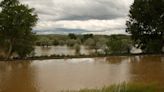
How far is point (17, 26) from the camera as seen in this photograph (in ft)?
86.5

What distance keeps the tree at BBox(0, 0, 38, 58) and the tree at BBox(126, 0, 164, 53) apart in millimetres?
9742

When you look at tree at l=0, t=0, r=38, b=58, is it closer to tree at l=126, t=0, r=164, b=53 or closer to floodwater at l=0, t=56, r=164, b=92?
floodwater at l=0, t=56, r=164, b=92

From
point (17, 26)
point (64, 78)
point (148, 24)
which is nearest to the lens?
point (64, 78)

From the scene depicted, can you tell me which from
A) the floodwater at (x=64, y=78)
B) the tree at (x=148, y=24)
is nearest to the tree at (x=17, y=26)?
the floodwater at (x=64, y=78)

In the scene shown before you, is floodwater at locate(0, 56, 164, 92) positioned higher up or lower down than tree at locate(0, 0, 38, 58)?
lower down

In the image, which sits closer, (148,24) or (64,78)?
(64,78)

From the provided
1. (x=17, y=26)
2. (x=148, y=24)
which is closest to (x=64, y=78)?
(x=17, y=26)

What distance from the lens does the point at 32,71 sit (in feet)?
65.3

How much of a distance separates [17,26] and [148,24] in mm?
12327

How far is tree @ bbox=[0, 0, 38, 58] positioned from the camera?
2630 cm

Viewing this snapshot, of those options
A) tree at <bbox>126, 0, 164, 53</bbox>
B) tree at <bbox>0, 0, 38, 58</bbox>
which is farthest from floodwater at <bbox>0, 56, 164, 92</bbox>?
tree at <bbox>126, 0, 164, 53</bbox>

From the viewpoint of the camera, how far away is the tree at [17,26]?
2630cm

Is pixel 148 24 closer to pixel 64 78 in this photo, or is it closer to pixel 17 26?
pixel 17 26

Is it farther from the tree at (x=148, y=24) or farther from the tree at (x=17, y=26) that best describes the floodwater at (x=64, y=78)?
the tree at (x=148, y=24)
